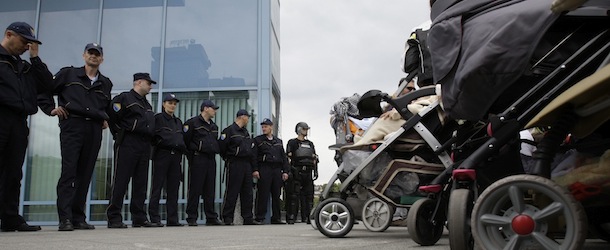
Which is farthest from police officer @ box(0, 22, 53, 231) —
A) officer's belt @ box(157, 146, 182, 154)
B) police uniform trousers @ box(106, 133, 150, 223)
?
officer's belt @ box(157, 146, 182, 154)

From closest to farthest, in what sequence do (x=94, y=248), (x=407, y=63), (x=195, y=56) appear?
(x=94, y=248) < (x=407, y=63) < (x=195, y=56)

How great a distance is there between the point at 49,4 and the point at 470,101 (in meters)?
9.74

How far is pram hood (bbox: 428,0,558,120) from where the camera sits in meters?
2.16

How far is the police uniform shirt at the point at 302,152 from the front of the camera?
959cm

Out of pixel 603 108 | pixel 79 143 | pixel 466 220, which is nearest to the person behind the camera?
pixel 603 108

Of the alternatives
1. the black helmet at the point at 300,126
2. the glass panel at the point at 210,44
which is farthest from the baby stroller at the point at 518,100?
the glass panel at the point at 210,44

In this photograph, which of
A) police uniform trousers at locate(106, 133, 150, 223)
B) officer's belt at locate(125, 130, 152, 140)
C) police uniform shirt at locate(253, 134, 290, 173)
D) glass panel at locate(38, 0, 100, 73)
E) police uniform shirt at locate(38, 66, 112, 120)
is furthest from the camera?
glass panel at locate(38, 0, 100, 73)

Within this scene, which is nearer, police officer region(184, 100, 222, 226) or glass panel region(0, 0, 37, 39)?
police officer region(184, 100, 222, 226)

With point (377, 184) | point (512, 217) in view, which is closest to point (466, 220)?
point (512, 217)

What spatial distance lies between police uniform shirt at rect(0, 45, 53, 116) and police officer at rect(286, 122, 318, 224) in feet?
16.7

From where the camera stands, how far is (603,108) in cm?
182

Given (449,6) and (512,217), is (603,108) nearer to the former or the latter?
(512,217)

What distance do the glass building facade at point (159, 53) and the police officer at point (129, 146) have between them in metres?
2.90

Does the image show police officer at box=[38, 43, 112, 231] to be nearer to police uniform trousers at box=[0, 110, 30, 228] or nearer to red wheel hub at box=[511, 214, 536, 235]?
police uniform trousers at box=[0, 110, 30, 228]
